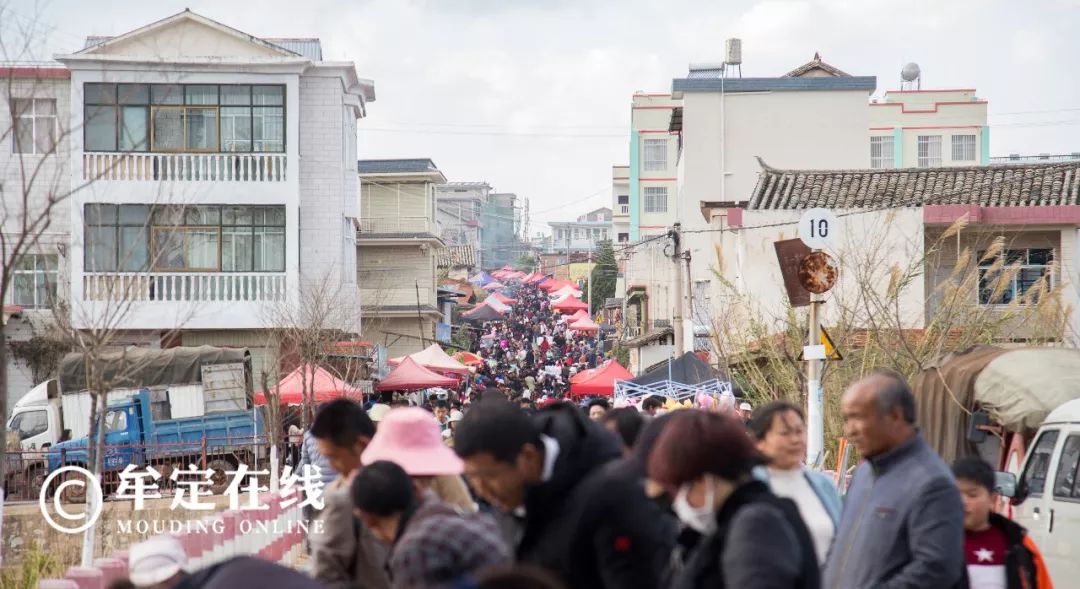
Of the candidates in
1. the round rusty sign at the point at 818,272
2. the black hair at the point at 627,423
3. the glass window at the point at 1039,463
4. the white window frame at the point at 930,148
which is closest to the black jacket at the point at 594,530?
the black hair at the point at 627,423

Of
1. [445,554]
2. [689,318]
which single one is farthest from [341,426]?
[689,318]

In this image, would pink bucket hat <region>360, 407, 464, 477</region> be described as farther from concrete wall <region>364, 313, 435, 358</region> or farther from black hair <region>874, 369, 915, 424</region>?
concrete wall <region>364, 313, 435, 358</region>

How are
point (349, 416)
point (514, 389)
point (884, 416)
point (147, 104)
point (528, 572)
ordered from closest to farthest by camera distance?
point (528, 572)
point (884, 416)
point (349, 416)
point (147, 104)
point (514, 389)

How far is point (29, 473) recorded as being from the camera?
21219mm

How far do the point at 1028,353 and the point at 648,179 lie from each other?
49.7m

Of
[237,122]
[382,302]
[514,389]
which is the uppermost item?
[237,122]

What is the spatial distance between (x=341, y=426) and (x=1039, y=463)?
5.77m

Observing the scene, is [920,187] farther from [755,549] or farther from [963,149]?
[963,149]

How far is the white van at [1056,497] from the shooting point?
350 inches

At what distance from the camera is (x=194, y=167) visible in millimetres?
29766

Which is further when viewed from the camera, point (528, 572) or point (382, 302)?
point (382, 302)

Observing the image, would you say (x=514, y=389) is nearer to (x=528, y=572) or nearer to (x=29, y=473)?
(x=29, y=473)

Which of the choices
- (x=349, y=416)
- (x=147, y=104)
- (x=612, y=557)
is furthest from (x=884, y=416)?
(x=147, y=104)

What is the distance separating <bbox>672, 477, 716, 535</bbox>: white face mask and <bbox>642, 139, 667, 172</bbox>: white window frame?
191ft
